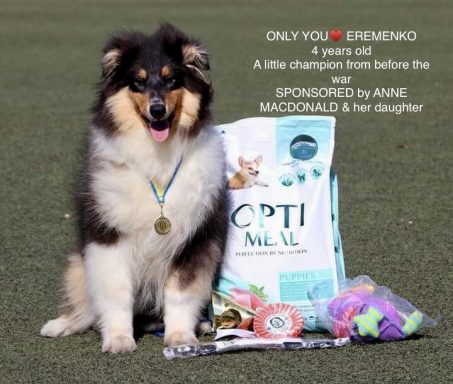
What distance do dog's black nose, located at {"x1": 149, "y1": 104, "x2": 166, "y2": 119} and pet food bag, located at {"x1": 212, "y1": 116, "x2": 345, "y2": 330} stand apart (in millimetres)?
595

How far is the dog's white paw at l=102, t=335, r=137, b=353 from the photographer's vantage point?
14.1 feet

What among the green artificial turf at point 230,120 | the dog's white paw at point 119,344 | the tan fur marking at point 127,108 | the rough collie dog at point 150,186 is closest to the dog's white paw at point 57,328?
the green artificial turf at point 230,120

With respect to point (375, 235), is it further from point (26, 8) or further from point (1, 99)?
point (26, 8)

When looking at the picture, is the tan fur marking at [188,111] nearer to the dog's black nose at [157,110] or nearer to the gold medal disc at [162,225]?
the dog's black nose at [157,110]

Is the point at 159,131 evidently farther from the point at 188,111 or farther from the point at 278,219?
the point at 278,219

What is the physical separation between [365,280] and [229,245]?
0.70 m

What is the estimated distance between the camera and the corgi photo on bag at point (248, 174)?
4.79 metres

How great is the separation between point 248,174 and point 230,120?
581 cm

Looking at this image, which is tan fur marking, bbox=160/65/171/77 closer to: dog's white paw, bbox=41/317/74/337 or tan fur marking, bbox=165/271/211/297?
tan fur marking, bbox=165/271/211/297

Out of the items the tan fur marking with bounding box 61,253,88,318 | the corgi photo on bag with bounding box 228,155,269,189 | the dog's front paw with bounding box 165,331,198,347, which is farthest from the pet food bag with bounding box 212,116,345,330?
the tan fur marking with bounding box 61,253,88,318

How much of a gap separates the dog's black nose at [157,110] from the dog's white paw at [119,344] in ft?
3.38

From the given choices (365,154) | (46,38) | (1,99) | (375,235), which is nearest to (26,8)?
(46,38)

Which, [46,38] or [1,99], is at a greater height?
[46,38]

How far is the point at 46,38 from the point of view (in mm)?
18484
